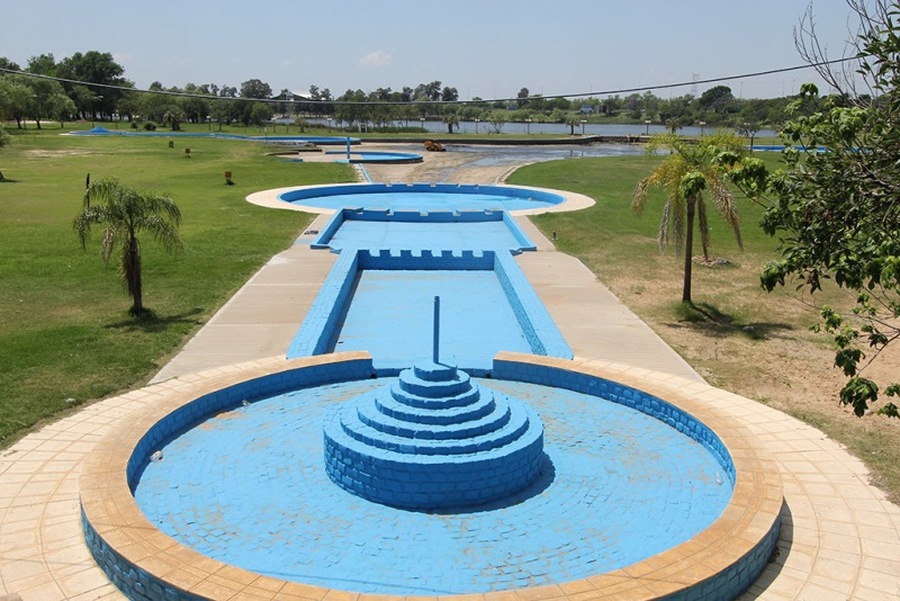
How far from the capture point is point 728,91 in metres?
144

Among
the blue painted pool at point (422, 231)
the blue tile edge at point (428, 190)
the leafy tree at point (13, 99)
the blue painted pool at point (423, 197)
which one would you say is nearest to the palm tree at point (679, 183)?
the blue painted pool at point (422, 231)

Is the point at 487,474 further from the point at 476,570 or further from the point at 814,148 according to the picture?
the point at 814,148

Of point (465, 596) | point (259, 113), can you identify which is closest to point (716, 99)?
point (259, 113)

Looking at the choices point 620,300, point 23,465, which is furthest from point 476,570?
point 620,300

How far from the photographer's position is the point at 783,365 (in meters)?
14.0

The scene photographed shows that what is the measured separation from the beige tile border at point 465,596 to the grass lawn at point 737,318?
7.22ft

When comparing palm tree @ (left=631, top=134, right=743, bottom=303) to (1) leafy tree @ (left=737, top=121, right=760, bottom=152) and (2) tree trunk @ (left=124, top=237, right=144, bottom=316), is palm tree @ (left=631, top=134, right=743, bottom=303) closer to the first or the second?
(2) tree trunk @ (left=124, top=237, right=144, bottom=316)

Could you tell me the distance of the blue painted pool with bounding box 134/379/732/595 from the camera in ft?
24.8

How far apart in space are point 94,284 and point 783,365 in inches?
626

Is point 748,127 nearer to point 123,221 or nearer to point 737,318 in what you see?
point 737,318

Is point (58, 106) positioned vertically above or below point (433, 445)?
above

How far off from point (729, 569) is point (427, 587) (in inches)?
110

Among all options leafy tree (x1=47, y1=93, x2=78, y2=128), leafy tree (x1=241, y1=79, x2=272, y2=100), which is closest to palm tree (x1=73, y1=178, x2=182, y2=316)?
leafy tree (x1=47, y1=93, x2=78, y2=128)

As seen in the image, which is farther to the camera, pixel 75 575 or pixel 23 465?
pixel 23 465
